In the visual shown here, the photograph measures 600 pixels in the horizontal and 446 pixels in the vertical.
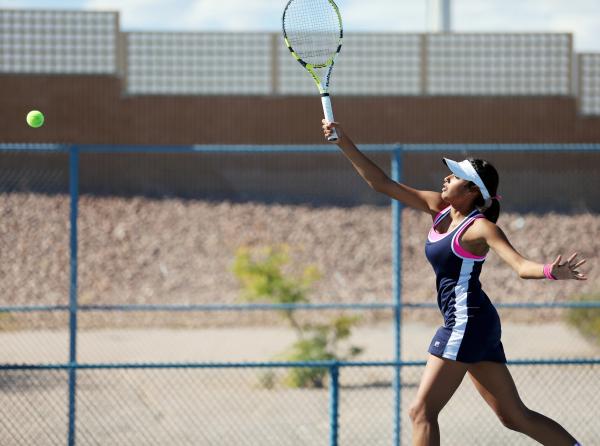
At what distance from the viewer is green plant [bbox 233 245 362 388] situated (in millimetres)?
9852

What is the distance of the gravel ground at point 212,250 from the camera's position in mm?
16391

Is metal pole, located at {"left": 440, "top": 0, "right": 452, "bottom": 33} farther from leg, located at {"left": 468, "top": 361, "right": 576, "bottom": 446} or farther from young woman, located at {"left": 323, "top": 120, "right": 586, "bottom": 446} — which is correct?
leg, located at {"left": 468, "top": 361, "right": 576, "bottom": 446}

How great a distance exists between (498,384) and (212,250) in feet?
42.2

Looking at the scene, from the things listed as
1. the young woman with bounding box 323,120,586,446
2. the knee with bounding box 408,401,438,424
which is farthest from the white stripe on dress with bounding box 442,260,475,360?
the knee with bounding box 408,401,438,424

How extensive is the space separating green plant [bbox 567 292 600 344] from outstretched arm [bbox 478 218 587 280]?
7.05 metres

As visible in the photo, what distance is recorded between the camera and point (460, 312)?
5281mm

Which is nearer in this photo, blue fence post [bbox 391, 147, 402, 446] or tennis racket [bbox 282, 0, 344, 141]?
tennis racket [bbox 282, 0, 344, 141]

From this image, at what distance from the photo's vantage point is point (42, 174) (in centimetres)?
1938

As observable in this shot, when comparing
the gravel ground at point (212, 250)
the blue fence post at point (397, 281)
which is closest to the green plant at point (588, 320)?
the gravel ground at point (212, 250)

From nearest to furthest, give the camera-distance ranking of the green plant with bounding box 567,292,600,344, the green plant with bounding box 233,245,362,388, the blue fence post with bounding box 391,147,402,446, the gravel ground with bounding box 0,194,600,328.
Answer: the blue fence post with bounding box 391,147,402,446 < the green plant with bounding box 233,245,362,388 < the green plant with bounding box 567,292,600,344 < the gravel ground with bounding box 0,194,600,328

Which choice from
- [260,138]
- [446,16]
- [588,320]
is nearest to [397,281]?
[588,320]

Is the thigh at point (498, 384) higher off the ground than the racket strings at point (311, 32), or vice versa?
the racket strings at point (311, 32)

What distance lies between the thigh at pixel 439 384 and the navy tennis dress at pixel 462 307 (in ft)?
0.16

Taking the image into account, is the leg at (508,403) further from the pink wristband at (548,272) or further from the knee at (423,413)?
the pink wristband at (548,272)
